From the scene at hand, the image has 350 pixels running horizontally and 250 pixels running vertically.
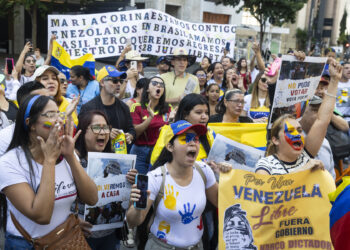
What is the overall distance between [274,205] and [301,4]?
84.9ft

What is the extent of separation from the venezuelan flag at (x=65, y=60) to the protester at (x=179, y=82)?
55.3 inches

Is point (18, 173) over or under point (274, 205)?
over

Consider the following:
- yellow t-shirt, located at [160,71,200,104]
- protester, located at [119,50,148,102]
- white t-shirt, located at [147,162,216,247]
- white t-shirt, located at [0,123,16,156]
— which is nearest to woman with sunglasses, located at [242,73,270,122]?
yellow t-shirt, located at [160,71,200,104]

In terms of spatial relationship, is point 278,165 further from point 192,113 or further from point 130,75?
point 130,75

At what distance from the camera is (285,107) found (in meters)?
4.23

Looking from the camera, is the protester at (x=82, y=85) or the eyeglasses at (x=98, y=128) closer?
the eyeglasses at (x=98, y=128)

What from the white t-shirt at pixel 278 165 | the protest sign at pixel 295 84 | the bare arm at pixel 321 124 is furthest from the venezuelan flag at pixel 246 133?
the white t-shirt at pixel 278 165

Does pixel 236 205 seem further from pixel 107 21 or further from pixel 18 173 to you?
pixel 107 21

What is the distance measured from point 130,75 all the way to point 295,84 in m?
3.07

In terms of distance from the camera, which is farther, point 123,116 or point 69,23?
point 69,23

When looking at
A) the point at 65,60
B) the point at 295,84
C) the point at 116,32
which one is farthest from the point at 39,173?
the point at 116,32

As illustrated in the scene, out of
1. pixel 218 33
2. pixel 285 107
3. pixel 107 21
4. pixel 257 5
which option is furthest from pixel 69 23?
pixel 257 5

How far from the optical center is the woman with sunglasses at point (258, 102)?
591cm

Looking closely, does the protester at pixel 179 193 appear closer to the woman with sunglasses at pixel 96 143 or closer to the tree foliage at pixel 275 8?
the woman with sunglasses at pixel 96 143
